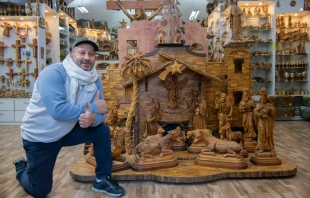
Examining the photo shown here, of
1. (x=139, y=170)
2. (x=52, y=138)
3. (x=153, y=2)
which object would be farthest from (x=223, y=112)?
(x=153, y=2)

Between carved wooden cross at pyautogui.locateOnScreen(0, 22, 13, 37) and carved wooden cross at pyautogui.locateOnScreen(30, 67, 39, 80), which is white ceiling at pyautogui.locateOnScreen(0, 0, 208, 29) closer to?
carved wooden cross at pyautogui.locateOnScreen(0, 22, 13, 37)

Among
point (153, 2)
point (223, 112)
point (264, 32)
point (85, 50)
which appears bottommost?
point (223, 112)

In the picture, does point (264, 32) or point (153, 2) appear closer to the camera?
point (153, 2)

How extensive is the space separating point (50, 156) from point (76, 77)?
78 cm

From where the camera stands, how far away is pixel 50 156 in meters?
3.26

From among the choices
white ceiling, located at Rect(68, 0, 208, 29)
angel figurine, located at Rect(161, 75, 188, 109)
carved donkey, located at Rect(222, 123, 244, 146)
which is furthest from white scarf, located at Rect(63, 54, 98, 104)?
white ceiling, located at Rect(68, 0, 208, 29)

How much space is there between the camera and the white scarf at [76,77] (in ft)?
10.6

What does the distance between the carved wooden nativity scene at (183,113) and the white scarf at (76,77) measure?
3.49 feet

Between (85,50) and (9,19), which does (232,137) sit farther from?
(9,19)

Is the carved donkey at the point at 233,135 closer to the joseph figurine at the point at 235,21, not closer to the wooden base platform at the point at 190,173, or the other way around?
the wooden base platform at the point at 190,173

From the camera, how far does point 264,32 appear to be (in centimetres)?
998

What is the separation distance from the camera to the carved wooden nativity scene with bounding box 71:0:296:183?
4.11m

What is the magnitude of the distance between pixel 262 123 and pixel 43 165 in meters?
2.59

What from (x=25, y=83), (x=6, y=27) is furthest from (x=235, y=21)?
(x=6, y=27)
